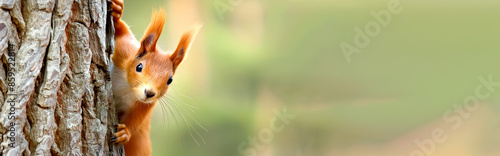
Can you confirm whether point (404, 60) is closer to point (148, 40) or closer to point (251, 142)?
point (251, 142)

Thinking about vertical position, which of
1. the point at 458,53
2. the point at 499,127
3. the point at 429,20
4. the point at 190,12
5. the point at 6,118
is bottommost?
the point at 6,118

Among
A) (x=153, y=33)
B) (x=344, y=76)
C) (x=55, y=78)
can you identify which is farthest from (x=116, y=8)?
(x=344, y=76)

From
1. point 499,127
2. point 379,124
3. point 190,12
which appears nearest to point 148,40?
point 190,12

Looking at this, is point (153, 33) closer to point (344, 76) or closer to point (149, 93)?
point (149, 93)

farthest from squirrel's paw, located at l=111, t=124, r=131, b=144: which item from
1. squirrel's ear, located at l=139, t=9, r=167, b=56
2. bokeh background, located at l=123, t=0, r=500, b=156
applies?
bokeh background, located at l=123, t=0, r=500, b=156

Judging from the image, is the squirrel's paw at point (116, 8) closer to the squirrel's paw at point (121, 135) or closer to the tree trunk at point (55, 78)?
the tree trunk at point (55, 78)

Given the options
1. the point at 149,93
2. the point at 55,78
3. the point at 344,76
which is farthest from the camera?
the point at 344,76

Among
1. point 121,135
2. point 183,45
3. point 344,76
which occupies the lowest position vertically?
point 121,135
